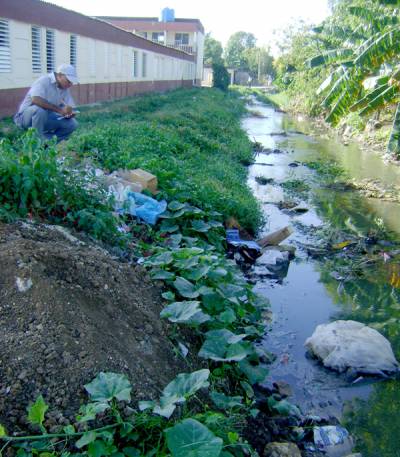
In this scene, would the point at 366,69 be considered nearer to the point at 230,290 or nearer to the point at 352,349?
the point at 352,349

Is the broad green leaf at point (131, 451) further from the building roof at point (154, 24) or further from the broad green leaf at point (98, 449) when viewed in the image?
the building roof at point (154, 24)

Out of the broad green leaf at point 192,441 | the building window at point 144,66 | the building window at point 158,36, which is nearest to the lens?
the broad green leaf at point 192,441

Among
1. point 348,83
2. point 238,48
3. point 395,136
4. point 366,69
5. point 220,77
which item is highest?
Result: point 238,48

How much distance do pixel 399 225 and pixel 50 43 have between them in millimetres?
10888

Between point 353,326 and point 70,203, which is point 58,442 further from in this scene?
point 353,326

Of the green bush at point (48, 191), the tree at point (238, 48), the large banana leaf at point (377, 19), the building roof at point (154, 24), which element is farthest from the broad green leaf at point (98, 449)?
the tree at point (238, 48)

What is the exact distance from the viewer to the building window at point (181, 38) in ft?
128

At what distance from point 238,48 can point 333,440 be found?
9047 cm

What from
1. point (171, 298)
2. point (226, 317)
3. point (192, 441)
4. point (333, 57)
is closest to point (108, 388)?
point (192, 441)

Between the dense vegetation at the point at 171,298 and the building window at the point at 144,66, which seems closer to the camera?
the dense vegetation at the point at 171,298

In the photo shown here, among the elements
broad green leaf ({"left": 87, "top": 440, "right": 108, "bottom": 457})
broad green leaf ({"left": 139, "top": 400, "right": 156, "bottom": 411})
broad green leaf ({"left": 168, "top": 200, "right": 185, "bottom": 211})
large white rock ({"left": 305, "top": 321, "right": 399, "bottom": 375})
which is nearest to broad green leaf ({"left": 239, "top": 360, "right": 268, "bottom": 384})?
large white rock ({"left": 305, "top": 321, "right": 399, "bottom": 375})

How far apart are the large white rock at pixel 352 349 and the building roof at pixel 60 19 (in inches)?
413

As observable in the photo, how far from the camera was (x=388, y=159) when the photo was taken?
47.3 feet

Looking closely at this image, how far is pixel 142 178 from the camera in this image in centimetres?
569
